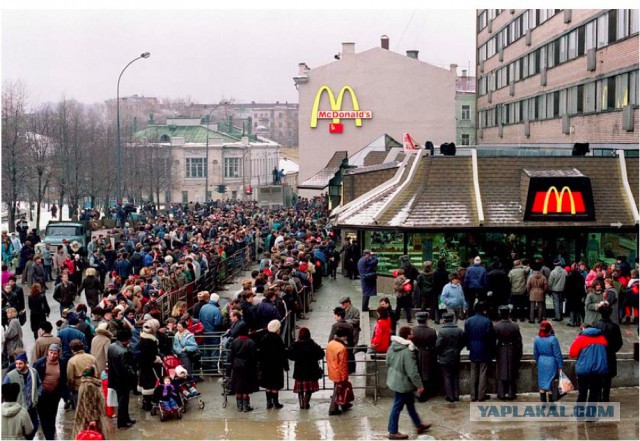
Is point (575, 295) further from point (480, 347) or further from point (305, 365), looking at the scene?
point (305, 365)

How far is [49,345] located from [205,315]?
12.2ft

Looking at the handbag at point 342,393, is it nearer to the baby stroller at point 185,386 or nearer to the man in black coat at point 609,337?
the baby stroller at point 185,386

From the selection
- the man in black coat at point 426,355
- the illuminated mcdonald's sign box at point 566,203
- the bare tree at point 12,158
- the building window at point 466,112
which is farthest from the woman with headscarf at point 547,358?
the building window at point 466,112

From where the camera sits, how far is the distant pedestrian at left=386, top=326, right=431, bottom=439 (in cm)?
1289

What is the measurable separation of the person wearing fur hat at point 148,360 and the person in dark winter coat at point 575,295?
27.2 ft

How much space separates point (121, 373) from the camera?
1404 cm

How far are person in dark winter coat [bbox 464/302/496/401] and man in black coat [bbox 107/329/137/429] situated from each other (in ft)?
16.3

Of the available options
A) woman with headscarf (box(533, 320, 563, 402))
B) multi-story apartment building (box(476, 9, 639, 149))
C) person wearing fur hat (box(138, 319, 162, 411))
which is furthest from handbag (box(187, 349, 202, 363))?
multi-story apartment building (box(476, 9, 639, 149))

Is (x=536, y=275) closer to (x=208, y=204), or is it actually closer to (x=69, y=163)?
(x=69, y=163)

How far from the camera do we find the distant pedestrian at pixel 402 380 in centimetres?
1289

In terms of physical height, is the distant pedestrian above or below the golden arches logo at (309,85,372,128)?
below

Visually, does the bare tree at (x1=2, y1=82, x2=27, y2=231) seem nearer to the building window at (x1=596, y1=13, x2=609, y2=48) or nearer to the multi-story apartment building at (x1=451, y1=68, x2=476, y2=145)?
the building window at (x1=596, y1=13, x2=609, y2=48)

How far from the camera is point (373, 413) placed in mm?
14570

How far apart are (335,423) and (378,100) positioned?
56.7 meters
